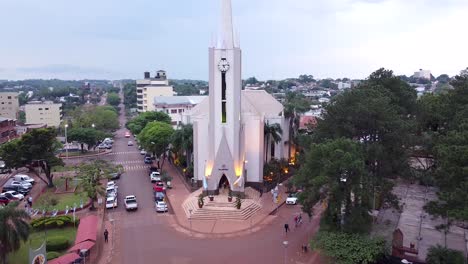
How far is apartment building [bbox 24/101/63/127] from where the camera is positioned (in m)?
100

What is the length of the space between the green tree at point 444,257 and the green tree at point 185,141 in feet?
94.4

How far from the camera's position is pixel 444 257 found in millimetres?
23281

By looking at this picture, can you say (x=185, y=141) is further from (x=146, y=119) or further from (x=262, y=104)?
(x=146, y=119)

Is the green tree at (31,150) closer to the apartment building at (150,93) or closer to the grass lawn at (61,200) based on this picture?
the grass lawn at (61,200)

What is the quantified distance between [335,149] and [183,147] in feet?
83.1

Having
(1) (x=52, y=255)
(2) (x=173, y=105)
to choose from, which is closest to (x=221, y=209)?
(1) (x=52, y=255)

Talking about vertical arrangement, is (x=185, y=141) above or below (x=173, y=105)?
below

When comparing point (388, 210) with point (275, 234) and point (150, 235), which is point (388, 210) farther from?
point (150, 235)

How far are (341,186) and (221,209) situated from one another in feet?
43.7

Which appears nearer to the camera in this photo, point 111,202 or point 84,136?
point 111,202

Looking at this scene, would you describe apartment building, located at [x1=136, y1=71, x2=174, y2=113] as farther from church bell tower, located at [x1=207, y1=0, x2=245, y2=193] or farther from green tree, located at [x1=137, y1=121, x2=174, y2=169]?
church bell tower, located at [x1=207, y1=0, x2=245, y2=193]

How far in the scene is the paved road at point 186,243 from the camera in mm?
26703

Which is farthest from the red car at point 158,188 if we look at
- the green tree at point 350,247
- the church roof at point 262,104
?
the green tree at point 350,247

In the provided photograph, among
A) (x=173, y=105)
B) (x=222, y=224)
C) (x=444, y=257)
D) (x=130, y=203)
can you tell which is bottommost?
(x=222, y=224)
